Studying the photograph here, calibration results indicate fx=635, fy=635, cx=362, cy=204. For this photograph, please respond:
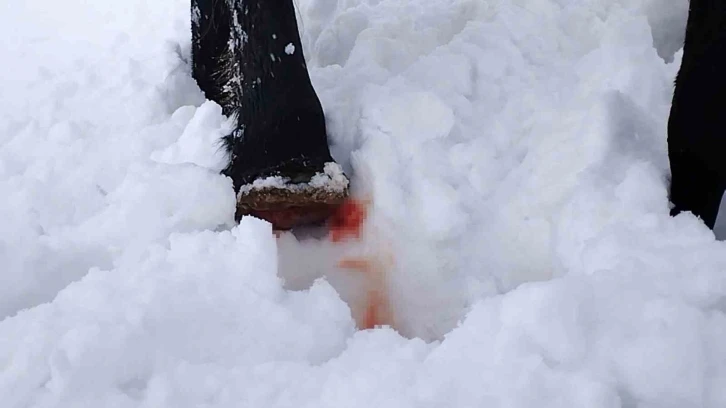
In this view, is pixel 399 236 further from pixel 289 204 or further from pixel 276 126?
pixel 276 126

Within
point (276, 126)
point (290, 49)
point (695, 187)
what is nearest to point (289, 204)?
point (276, 126)

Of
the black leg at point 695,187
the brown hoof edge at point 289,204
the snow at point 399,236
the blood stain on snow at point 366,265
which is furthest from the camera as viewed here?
the brown hoof edge at point 289,204

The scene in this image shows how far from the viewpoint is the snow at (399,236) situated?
126 cm

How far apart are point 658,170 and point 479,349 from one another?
942 millimetres

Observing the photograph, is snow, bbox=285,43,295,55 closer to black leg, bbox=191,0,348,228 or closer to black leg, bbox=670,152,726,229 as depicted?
black leg, bbox=191,0,348,228

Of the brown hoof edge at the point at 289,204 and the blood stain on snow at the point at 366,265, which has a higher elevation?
the brown hoof edge at the point at 289,204

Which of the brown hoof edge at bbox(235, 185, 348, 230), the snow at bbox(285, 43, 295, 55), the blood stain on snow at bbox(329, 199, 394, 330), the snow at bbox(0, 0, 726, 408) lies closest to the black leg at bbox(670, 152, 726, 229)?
the snow at bbox(0, 0, 726, 408)

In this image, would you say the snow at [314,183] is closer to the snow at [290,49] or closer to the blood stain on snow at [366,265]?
the blood stain on snow at [366,265]

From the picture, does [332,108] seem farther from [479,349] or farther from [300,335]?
[479,349]

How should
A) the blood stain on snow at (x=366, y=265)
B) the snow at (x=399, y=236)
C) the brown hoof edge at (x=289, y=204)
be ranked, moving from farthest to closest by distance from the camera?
1. the brown hoof edge at (x=289, y=204)
2. the blood stain on snow at (x=366, y=265)
3. the snow at (x=399, y=236)

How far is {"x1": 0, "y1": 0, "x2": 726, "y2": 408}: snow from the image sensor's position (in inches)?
49.5

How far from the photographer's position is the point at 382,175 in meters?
2.07

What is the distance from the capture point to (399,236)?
2.01 metres

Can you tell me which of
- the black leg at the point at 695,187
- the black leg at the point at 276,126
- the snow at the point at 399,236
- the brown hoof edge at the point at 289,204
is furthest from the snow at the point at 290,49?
the black leg at the point at 695,187
